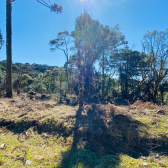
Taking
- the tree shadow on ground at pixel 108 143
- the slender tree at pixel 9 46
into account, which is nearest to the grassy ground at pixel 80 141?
the tree shadow on ground at pixel 108 143

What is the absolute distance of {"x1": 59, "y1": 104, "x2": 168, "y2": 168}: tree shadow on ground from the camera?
265 cm

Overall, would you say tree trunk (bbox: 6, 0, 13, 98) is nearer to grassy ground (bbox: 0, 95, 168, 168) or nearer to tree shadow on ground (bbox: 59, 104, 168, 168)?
grassy ground (bbox: 0, 95, 168, 168)

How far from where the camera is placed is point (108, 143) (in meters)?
3.36

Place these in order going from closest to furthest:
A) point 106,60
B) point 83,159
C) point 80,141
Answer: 1. point 83,159
2. point 80,141
3. point 106,60

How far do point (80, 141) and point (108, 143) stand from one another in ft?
2.85

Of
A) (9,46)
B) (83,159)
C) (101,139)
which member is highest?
(9,46)

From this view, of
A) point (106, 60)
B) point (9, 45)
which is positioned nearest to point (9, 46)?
point (9, 45)

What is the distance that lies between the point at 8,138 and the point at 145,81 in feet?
41.2

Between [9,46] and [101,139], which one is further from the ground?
[9,46]

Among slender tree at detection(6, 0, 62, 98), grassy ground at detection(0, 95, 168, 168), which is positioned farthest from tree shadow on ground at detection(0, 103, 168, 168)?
slender tree at detection(6, 0, 62, 98)

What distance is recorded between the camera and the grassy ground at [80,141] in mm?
2578

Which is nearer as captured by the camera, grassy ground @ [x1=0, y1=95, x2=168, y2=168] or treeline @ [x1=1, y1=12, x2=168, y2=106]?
grassy ground @ [x1=0, y1=95, x2=168, y2=168]

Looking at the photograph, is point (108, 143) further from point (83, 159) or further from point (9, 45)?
point (9, 45)

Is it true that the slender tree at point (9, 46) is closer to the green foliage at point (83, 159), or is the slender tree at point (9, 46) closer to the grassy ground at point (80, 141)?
the grassy ground at point (80, 141)
